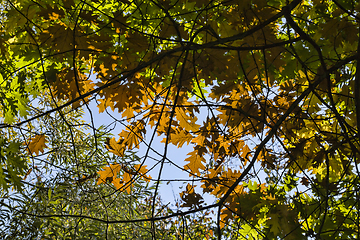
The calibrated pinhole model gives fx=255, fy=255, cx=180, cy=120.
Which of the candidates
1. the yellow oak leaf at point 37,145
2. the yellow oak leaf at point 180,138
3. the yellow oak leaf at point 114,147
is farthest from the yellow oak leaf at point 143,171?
the yellow oak leaf at point 37,145

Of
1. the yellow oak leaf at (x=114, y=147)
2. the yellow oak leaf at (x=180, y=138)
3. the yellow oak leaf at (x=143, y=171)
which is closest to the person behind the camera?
the yellow oak leaf at (x=143, y=171)

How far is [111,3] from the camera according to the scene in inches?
77.1

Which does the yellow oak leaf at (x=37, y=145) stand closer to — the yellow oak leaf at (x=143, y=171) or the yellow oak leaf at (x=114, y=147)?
the yellow oak leaf at (x=114, y=147)

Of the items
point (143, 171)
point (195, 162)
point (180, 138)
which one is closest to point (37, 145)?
point (143, 171)

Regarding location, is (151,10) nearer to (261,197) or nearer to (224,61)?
(224,61)

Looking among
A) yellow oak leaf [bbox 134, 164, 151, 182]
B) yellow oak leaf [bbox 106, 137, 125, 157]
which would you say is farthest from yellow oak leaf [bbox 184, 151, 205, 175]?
yellow oak leaf [bbox 106, 137, 125, 157]

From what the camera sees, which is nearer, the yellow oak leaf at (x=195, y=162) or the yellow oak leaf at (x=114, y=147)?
the yellow oak leaf at (x=114, y=147)

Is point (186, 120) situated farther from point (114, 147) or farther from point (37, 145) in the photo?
point (37, 145)

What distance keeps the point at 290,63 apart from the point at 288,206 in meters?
1.02

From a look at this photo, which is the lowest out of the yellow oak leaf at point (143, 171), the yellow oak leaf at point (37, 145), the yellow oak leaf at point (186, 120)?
the yellow oak leaf at point (143, 171)

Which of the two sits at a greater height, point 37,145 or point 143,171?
point 37,145

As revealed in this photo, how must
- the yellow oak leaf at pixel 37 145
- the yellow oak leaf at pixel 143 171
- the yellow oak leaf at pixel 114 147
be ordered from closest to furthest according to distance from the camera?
1. the yellow oak leaf at pixel 143 171
2. the yellow oak leaf at pixel 114 147
3. the yellow oak leaf at pixel 37 145

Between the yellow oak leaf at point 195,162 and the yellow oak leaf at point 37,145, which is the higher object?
the yellow oak leaf at point 37,145

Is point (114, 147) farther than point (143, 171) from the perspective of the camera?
No
